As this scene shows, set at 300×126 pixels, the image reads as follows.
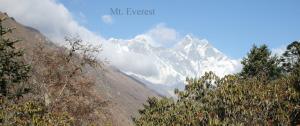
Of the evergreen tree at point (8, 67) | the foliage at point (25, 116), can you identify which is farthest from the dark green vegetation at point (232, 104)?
the evergreen tree at point (8, 67)

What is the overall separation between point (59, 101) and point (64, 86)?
1.51 metres

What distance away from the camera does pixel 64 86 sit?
135 ft

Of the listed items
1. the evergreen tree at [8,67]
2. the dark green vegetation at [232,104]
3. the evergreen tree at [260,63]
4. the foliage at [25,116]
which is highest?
the evergreen tree at [260,63]

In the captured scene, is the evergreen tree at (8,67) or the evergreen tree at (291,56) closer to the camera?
the evergreen tree at (8,67)

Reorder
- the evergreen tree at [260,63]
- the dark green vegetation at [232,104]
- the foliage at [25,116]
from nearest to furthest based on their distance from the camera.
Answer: the foliage at [25,116] → the dark green vegetation at [232,104] → the evergreen tree at [260,63]

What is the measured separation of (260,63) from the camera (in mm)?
77375

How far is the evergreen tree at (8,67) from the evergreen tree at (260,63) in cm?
4854

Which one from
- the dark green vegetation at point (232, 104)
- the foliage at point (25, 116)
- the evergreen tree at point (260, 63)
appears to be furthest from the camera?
the evergreen tree at point (260, 63)

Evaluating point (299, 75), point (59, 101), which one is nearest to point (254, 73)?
point (299, 75)

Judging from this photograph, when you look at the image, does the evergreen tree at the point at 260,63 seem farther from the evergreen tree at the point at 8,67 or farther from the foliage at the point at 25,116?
the foliage at the point at 25,116

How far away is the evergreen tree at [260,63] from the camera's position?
77.1 meters

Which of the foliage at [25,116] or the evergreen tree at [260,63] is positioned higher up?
the evergreen tree at [260,63]

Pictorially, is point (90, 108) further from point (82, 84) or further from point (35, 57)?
point (35, 57)

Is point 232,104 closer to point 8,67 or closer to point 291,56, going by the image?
point 8,67
